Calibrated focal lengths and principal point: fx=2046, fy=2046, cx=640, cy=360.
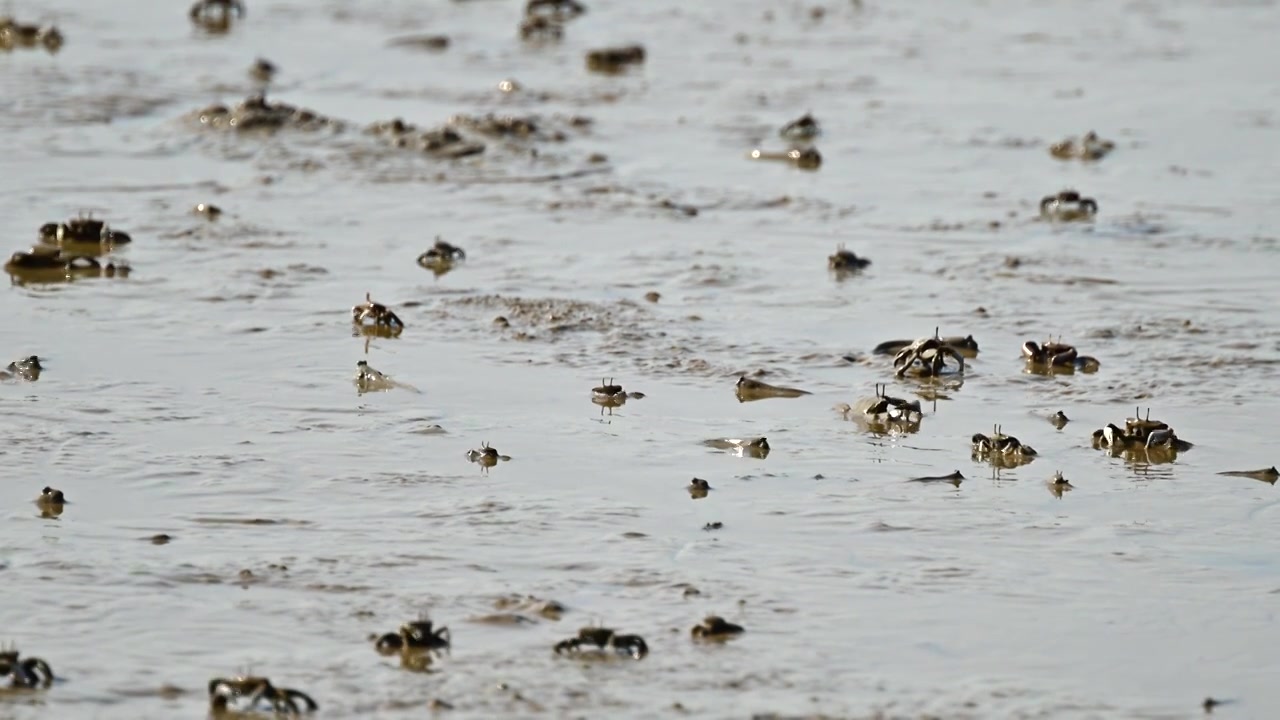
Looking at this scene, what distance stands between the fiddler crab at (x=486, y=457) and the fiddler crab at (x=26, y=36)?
11.2 metres

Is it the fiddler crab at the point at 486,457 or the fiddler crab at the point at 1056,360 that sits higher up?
the fiddler crab at the point at 1056,360

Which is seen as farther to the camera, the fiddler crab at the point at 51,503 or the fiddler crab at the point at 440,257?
the fiddler crab at the point at 440,257

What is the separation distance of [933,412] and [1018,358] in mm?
895

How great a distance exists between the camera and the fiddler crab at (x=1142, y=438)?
7.57 meters

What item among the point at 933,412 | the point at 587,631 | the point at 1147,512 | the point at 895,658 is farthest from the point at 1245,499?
the point at 587,631

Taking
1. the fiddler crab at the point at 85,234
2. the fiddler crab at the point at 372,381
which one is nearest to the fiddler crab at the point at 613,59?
the fiddler crab at the point at 85,234

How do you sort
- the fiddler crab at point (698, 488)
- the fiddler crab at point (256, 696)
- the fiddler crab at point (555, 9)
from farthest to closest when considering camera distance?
the fiddler crab at point (555, 9) → the fiddler crab at point (698, 488) → the fiddler crab at point (256, 696)

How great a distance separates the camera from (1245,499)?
7082mm

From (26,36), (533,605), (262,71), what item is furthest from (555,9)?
(533,605)

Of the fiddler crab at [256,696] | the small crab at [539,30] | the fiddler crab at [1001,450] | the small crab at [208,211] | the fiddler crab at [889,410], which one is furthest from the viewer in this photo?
the small crab at [539,30]

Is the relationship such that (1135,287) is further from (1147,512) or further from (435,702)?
(435,702)

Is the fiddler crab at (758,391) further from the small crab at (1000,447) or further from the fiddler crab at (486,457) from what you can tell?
the fiddler crab at (486,457)

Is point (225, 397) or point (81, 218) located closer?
point (225, 397)

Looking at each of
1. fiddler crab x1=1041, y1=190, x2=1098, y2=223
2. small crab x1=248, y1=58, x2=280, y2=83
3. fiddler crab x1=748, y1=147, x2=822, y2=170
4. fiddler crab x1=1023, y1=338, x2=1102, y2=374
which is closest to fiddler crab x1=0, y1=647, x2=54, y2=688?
fiddler crab x1=1023, y1=338, x2=1102, y2=374
